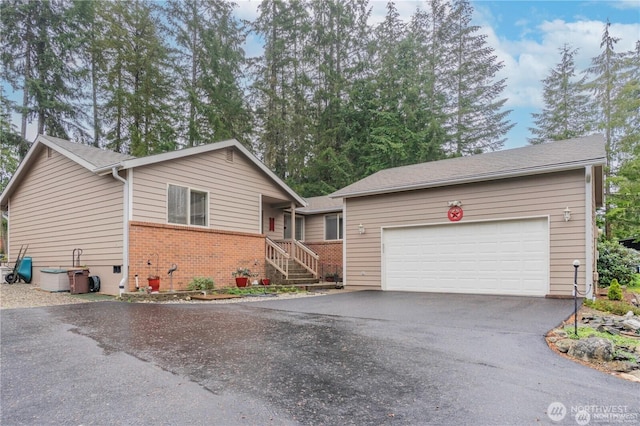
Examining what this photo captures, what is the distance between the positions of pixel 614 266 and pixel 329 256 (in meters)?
10.2

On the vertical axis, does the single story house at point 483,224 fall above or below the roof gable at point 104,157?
below

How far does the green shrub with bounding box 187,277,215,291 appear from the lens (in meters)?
10.4

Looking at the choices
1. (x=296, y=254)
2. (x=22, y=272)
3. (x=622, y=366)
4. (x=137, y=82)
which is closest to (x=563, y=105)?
(x=296, y=254)

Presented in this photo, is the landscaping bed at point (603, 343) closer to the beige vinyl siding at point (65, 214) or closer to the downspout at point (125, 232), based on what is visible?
the downspout at point (125, 232)

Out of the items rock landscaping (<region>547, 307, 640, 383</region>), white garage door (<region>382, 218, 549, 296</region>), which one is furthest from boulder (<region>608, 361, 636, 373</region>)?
white garage door (<region>382, 218, 549, 296</region>)

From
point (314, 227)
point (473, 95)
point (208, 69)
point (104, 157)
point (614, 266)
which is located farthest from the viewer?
point (473, 95)

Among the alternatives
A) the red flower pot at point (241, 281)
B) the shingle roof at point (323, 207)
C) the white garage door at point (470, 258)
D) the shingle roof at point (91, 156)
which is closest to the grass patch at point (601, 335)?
the white garage door at point (470, 258)

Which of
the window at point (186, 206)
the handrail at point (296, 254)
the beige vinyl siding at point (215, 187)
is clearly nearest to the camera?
the beige vinyl siding at point (215, 187)

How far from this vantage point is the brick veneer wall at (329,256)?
51.3 feet

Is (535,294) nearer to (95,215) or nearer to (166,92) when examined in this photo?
(95,215)

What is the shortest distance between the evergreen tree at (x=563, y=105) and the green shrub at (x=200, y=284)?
23.5m

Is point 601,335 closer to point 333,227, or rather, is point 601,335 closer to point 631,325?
point 631,325

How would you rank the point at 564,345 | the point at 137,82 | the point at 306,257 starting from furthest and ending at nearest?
the point at 137,82
the point at 306,257
the point at 564,345

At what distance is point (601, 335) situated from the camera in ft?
15.9
